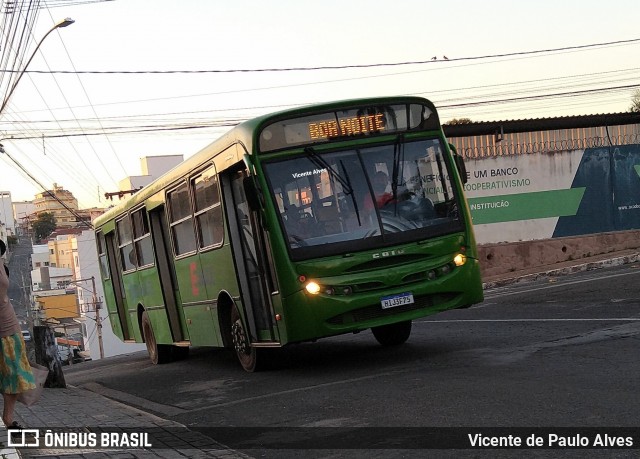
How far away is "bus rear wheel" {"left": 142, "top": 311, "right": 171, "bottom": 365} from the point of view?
18781 millimetres

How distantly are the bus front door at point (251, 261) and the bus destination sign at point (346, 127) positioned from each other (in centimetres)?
100

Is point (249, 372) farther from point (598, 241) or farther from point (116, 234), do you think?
point (598, 241)

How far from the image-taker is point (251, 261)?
1247 cm

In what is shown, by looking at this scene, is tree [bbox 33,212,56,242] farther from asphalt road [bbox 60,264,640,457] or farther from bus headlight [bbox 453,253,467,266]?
bus headlight [bbox 453,253,467,266]

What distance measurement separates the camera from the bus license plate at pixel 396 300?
11594 mm

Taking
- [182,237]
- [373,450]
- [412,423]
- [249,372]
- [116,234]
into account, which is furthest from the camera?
[116,234]

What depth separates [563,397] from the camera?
8.28m

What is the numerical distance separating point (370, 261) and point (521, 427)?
4.53 m

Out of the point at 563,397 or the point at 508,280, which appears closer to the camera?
the point at 563,397

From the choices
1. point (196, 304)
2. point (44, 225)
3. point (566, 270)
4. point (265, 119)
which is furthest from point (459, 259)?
point (44, 225)

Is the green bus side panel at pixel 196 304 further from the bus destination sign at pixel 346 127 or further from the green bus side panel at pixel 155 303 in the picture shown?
the bus destination sign at pixel 346 127

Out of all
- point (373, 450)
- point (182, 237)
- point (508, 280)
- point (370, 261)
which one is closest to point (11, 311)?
point (373, 450)

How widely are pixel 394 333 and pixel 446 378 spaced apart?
4247mm

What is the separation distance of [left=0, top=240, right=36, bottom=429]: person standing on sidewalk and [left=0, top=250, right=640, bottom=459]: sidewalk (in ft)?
1.40
